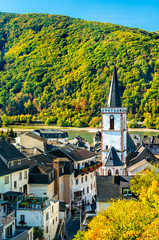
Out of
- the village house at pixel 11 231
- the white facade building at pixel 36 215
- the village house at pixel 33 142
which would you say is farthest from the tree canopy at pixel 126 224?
the village house at pixel 33 142

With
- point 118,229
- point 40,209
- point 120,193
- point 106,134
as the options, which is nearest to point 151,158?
point 106,134

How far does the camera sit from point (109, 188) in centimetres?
3928

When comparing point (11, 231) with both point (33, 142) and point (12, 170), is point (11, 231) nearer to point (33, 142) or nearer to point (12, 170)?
point (12, 170)

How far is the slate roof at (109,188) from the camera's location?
37816 millimetres

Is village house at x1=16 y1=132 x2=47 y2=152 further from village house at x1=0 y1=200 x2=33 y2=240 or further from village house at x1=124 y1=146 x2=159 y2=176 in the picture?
village house at x1=0 y1=200 x2=33 y2=240

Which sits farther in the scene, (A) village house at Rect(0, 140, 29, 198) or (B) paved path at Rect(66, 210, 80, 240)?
(B) paved path at Rect(66, 210, 80, 240)

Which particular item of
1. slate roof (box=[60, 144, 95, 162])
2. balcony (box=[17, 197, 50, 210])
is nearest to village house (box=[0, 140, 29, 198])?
balcony (box=[17, 197, 50, 210])

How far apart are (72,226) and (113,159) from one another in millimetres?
20035

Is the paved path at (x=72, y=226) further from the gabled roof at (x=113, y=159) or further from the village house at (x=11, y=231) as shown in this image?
the gabled roof at (x=113, y=159)

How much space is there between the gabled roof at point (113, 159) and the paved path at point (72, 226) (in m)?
13.8

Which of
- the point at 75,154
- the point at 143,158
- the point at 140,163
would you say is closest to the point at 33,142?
the point at 75,154

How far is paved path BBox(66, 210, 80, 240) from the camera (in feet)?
123

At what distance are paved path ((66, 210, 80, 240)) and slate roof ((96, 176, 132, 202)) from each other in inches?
170

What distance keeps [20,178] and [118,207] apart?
1432 cm
